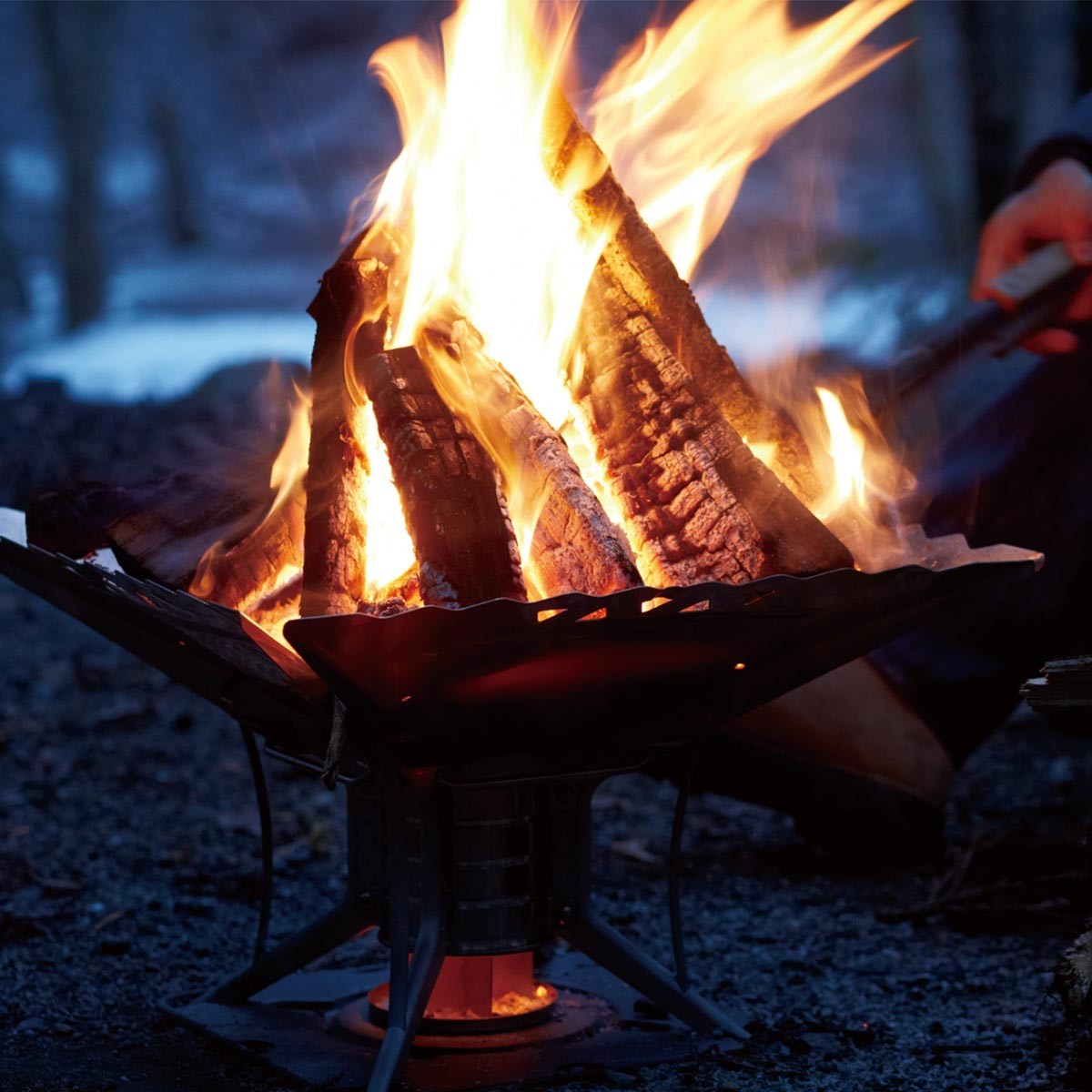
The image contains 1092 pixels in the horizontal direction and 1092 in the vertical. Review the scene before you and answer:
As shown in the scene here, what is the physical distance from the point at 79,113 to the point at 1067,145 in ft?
32.8

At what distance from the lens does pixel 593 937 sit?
202cm

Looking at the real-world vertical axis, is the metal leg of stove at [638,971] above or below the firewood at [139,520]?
below

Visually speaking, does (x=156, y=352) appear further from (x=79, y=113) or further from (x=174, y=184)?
(x=174, y=184)

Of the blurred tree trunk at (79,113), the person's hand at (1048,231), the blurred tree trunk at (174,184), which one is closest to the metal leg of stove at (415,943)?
the person's hand at (1048,231)

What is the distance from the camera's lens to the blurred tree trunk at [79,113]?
1117cm

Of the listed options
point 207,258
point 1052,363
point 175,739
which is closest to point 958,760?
point 1052,363

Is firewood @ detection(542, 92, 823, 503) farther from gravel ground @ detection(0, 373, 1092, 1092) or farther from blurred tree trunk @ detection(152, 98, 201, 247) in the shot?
blurred tree trunk @ detection(152, 98, 201, 247)

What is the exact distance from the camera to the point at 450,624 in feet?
5.13

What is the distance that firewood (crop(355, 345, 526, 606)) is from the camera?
70.7 inches

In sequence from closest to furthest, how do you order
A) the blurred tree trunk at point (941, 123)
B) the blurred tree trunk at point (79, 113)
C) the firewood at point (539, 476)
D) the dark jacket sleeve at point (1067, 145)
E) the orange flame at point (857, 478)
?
the firewood at point (539, 476), the orange flame at point (857, 478), the dark jacket sleeve at point (1067, 145), the blurred tree trunk at point (79, 113), the blurred tree trunk at point (941, 123)

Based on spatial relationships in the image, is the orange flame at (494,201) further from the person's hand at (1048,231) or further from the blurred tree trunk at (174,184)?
the blurred tree trunk at (174,184)

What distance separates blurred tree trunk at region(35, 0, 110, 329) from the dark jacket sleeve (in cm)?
983

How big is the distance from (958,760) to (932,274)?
29.6ft

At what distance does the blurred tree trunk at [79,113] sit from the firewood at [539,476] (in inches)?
396
